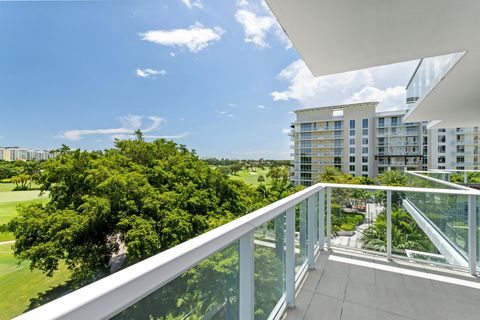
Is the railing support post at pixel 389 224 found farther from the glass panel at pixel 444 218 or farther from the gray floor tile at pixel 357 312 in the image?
the gray floor tile at pixel 357 312

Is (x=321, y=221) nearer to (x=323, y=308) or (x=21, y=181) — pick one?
(x=323, y=308)

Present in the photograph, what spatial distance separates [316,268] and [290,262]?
0.88 meters

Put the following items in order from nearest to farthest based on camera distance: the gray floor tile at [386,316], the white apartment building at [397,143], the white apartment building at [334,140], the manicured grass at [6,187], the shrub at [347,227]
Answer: the gray floor tile at [386,316]
the shrub at [347,227]
the manicured grass at [6,187]
the white apartment building at [397,143]
the white apartment building at [334,140]

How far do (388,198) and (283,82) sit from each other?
41745mm

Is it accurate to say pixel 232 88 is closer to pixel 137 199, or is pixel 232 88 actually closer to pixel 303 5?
pixel 137 199

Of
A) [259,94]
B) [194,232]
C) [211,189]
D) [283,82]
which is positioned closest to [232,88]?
[259,94]

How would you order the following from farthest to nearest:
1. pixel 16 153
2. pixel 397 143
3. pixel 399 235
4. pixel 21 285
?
pixel 397 143
pixel 16 153
pixel 21 285
pixel 399 235

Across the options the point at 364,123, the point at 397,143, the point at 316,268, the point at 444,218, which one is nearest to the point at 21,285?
the point at 316,268

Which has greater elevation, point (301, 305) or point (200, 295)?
point (200, 295)

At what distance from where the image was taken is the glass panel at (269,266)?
1509 millimetres

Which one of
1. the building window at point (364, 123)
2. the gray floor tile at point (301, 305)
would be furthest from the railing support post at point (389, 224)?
the building window at point (364, 123)

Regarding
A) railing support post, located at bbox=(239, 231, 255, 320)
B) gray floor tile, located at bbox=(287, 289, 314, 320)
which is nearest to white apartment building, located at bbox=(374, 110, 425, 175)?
gray floor tile, located at bbox=(287, 289, 314, 320)

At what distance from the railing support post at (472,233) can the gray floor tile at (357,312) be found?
1504 millimetres

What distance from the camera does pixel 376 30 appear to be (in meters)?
2.38
